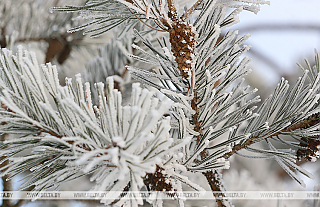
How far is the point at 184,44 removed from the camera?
0.61 feet

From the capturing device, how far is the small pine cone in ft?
0.61

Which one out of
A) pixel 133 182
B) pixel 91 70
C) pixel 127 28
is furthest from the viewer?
pixel 91 70

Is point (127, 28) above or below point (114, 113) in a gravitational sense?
above

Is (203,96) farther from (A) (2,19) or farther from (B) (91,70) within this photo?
(A) (2,19)

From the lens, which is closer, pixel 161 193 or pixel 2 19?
pixel 161 193

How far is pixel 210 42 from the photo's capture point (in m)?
0.19

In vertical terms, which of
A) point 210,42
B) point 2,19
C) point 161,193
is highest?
point 2,19

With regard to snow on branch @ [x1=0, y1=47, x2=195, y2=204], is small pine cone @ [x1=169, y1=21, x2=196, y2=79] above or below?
above

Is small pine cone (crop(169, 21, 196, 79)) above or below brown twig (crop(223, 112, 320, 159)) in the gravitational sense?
above

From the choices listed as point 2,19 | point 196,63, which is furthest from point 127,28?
point 2,19

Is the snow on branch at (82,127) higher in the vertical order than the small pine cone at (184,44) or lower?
lower

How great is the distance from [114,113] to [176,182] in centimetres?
7

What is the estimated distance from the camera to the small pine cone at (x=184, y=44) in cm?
19

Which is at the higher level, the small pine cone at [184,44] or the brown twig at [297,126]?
the small pine cone at [184,44]
